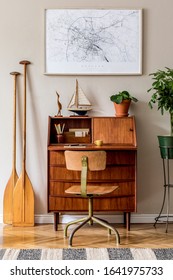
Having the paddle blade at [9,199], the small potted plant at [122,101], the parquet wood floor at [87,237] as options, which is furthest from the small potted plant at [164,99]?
the paddle blade at [9,199]

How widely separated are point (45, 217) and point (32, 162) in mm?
556

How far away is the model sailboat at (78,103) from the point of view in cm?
579

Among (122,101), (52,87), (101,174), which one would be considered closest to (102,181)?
(101,174)

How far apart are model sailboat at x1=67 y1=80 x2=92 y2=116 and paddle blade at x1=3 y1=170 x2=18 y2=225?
0.85m

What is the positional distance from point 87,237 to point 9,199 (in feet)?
3.21

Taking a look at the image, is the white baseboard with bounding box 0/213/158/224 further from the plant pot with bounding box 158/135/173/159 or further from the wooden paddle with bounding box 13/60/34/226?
the plant pot with bounding box 158/135/173/159

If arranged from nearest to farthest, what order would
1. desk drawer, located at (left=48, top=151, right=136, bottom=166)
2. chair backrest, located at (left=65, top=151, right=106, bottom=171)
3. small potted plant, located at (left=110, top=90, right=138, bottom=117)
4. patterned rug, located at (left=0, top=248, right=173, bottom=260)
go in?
patterned rug, located at (left=0, top=248, right=173, bottom=260), chair backrest, located at (left=65, top=151, right=106, bottom=171), desk drawer, located at (left=48, top=151, right=136, bottom=166), small potted plant, located at (left=110, top=90, right=138, bottom=117)

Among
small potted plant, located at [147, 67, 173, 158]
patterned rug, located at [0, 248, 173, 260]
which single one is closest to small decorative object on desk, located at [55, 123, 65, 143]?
small potted plant, located at [147, 67, 173, 158]

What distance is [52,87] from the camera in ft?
19.3

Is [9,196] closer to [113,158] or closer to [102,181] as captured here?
[102,181]

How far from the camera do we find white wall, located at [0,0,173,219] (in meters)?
5.83
